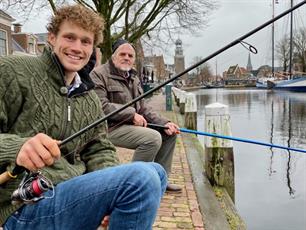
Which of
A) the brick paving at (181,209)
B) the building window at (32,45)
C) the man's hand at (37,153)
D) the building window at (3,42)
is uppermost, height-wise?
the building window at (32,45)

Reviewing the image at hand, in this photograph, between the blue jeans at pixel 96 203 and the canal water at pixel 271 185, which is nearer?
the blue jeans at pixel 96 203

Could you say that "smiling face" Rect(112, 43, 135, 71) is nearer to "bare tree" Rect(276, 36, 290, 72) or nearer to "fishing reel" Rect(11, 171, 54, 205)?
"fishing reel" Rect(11, 171, 54, 205)

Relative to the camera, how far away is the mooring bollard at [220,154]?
191 inches

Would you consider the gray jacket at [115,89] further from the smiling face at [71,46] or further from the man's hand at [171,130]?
the smiling face at [71,46]

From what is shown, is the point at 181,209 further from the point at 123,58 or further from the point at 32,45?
the point at 32,45

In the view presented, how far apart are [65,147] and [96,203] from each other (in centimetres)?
46

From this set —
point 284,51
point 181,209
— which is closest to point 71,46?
point 181,209

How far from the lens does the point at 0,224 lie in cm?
163

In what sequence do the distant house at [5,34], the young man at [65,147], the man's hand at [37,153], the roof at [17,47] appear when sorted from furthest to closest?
the roof at [17,47], the distant house at [5,34], the young man at [65,147], the man's hand at [37,153]

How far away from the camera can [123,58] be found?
4016 millimetres

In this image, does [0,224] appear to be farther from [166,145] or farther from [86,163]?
[166,145]

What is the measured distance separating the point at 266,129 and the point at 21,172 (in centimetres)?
1165

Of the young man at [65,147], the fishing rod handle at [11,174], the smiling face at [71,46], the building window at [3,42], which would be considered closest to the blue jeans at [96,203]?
the young man at [65,147]

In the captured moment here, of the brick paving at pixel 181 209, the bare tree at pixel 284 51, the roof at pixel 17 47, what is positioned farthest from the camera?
the bare tree at pixel 284 51
